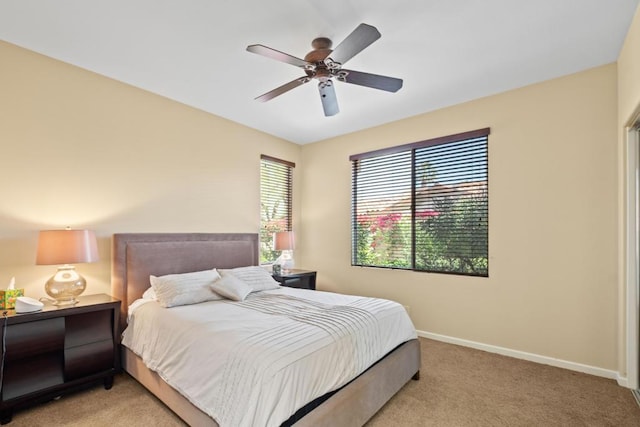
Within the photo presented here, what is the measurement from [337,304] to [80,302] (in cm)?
219

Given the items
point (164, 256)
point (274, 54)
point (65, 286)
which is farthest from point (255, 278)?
point (274, 54)

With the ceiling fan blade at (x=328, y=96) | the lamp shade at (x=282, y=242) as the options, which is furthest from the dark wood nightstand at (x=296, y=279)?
the ceiling fan blade at (x=328, y=96)

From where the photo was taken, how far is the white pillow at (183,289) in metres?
2.77

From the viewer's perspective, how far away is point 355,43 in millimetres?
2096

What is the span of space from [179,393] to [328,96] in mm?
2539

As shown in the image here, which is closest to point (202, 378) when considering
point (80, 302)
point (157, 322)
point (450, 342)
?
point (157, 322)

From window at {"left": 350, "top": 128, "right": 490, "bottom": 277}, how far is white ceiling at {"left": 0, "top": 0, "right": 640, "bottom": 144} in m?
0.79

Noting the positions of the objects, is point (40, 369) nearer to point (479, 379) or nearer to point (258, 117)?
point (258, 117)

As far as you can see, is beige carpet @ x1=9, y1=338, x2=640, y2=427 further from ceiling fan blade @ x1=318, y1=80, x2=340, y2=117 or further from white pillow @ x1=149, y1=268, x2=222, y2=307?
ceiling fan blade @ x1=318, y1=80, x2=340, y2=117

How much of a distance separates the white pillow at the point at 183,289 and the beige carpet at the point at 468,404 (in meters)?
0.77

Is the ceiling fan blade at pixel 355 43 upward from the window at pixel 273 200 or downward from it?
upward

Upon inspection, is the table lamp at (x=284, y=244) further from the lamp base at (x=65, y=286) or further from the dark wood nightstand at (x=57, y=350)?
the lamp base at (x=65, y=286)

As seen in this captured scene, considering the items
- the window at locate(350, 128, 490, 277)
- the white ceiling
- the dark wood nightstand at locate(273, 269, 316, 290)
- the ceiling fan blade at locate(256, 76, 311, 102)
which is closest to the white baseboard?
the window at locate(350, 128, 490, 277)

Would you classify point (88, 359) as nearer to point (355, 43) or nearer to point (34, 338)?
point (34, 338)
